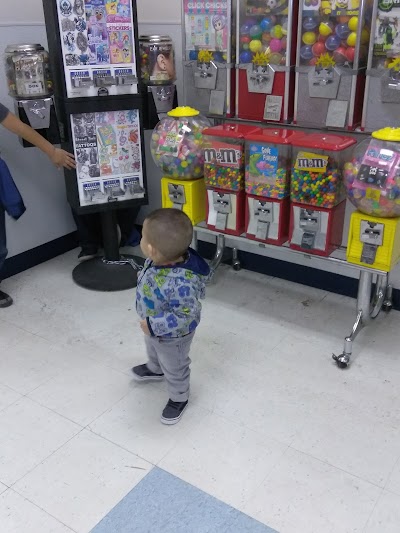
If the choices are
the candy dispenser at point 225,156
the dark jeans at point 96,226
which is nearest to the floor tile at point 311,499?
the candy dispenser at point 225,156

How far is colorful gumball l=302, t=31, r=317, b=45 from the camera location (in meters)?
2.37

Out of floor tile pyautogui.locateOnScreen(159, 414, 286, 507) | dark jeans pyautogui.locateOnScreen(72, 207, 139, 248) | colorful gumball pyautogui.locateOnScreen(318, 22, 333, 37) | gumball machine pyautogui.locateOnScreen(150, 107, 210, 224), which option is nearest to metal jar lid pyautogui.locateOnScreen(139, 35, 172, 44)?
Answer: gumball machine pyautogui.locateOnScreen(150, 107, 210, 224)

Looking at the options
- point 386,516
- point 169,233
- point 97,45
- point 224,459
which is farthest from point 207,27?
point 386,516

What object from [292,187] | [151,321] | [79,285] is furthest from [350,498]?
[79,285]

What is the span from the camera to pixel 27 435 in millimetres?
2012

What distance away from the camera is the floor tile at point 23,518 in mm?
1637

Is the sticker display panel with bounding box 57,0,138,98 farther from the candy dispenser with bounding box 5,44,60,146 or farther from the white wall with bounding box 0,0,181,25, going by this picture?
the white wall with bounding box 0,0,181,25

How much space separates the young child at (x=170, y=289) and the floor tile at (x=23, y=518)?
55cm

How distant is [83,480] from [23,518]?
0.22m

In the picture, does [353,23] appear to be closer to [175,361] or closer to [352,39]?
[352,39]

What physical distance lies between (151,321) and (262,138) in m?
0.99

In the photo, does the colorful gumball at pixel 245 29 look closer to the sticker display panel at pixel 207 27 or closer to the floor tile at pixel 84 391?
the sticker display panel at pixel 207 27

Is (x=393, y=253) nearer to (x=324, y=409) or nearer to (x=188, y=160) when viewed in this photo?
(x=324, y=409)

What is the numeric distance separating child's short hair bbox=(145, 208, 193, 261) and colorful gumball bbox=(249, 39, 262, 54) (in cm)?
114
